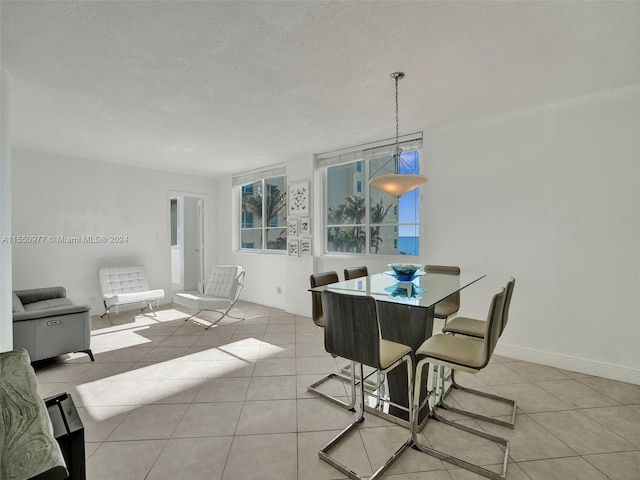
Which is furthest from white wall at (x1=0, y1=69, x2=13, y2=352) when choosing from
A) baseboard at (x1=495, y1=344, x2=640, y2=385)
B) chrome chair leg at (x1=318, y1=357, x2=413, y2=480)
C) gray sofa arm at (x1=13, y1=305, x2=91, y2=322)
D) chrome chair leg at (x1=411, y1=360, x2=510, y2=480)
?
baseboard at (x1=495, y1=344, x2=640, y2=385)

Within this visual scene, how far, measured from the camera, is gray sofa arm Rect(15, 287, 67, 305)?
3852mm

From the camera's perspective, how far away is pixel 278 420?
215 cm

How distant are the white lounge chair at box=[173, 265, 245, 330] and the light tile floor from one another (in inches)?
38.8

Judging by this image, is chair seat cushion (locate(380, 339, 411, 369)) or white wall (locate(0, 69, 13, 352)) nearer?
chair seat cushion (locate(380, 339, 411, 369))

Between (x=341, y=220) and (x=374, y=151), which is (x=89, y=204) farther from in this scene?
(x=374, y=151)

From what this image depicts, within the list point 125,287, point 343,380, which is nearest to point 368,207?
point 343,380

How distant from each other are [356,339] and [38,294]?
4.38m

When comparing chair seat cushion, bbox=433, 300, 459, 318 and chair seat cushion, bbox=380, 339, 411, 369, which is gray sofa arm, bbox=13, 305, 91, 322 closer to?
chair seat cushion, bbox=380, 339, 411, 369

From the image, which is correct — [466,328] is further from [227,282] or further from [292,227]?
[227,282]

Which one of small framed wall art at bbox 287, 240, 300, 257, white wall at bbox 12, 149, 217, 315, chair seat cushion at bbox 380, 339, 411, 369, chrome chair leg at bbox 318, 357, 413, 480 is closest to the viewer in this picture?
chrome chair leg at bbox 318, 357, 413, 480

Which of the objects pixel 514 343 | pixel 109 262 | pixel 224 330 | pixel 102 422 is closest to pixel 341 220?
pixel 224 330

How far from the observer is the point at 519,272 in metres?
3.13

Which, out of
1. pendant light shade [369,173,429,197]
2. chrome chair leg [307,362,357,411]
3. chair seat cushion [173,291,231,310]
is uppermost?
pendant light shade [369,173,429,197]

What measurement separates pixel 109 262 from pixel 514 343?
5.82 meters
